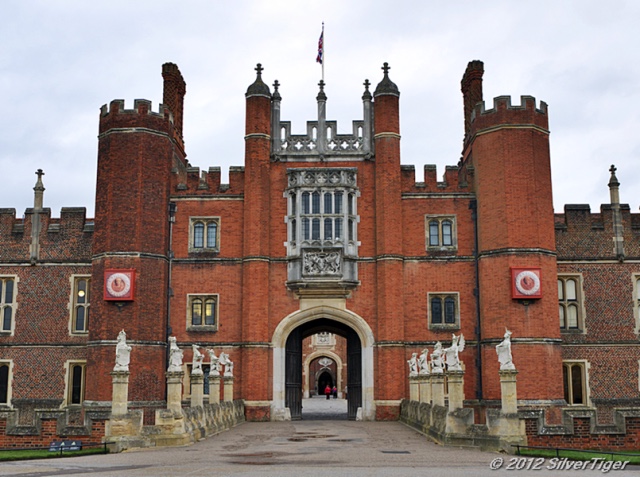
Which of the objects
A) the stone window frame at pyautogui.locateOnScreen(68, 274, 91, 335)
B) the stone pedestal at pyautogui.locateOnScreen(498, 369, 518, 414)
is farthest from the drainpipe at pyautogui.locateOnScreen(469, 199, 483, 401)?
the stone window frame at pyautogui.locateOnScreen(68, 274, 91, 335)

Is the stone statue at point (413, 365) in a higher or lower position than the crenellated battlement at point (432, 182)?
lower

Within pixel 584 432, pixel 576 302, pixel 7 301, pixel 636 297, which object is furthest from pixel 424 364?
pixel 7 301

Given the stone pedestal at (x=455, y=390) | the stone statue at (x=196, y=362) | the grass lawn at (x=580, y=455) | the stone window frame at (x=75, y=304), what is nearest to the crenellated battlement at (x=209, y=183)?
the stone window frame at (x=75, y=304)

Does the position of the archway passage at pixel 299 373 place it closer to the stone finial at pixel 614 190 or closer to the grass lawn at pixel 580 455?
the stone finial at pixel 614 190

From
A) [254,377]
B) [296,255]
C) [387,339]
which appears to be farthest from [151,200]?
[387,339]

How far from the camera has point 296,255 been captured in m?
29.8

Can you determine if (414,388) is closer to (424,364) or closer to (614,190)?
(424,364)

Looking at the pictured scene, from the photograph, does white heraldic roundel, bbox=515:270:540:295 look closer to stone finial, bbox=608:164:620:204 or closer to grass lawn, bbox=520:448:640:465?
stone finial, bbox=608:164:620:204

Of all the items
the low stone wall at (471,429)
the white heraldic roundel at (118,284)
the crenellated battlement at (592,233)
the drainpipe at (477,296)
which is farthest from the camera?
the crenellated battlement at (592,233)

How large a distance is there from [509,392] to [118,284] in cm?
1550

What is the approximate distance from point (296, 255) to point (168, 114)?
7.33 meters

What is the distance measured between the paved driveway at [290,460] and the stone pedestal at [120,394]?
1.15 meters

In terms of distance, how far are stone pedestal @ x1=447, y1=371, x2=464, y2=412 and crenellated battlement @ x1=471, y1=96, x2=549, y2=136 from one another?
12435mm

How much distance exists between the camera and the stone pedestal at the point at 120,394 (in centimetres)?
1858
